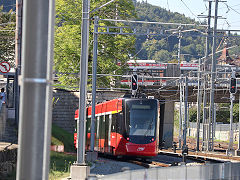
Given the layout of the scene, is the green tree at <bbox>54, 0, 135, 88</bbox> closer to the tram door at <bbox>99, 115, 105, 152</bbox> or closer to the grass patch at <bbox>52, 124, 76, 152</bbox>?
the grass patch at <bbox>52, 124, 76, 152</bbox>

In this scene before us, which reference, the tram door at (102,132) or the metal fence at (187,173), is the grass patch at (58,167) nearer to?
the tram door at (102,132)

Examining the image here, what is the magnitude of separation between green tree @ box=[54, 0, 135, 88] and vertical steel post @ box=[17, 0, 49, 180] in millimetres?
36995

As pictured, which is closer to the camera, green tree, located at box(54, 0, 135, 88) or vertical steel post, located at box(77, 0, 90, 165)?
vertical steel post, located at box(77, 0, 90, 165)

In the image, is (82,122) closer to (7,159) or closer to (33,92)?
(7,159)

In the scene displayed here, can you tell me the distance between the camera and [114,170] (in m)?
23.4

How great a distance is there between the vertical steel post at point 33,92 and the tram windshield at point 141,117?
2204cm

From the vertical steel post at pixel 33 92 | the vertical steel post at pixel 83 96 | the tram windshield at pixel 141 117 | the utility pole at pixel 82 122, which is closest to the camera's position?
the vertical steel post at pixel 33 92

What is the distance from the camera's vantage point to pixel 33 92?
5.28m

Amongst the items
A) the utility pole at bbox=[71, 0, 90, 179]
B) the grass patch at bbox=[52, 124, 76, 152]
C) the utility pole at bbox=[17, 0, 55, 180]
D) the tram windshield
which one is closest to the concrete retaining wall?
the utility pole at bbox=[71, 0, 90, 179]

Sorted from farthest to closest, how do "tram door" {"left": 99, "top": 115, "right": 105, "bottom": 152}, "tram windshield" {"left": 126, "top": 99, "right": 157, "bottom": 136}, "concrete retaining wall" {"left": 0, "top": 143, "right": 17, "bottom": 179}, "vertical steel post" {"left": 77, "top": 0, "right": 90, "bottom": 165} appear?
1. "tram door" {"left": 99, "top": 115, "right": 105, "bottom": 152}
2. "tram windshield" {"left": 126, "top": 99, "right": 157, "bottom": 136}
3. "vertical steel post" {"left": 77, "top": 0, "right": 90, "bottom": 165}
4. "concrete retaining wall" {"left": 0, "top": 143, "right": 17, "bottom": 179}

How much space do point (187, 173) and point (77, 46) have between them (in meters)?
30.8

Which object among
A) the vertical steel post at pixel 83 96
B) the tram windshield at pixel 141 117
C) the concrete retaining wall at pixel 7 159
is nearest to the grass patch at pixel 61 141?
the tram windshield at pixel 141 117

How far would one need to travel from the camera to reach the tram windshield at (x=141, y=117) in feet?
89.9

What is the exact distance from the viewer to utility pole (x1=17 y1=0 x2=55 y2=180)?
5195 millimetres
